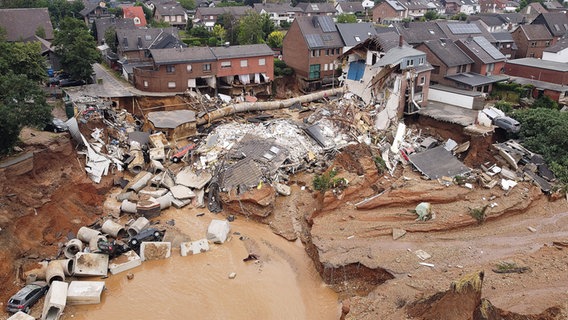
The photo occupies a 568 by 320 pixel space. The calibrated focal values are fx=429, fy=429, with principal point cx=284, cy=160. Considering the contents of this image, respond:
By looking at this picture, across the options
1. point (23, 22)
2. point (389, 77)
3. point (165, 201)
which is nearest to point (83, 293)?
point (165, 201)

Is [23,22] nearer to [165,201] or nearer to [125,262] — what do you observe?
[165,201]

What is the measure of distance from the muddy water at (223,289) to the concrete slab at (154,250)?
29cm

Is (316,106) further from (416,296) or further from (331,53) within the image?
(416,296)

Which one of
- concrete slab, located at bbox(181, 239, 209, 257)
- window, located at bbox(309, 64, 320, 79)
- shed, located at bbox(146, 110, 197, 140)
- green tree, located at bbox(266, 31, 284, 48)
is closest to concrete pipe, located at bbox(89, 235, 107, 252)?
concrete slab, located at bbox(181, 239, 209, 257)

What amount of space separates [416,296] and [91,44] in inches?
1510

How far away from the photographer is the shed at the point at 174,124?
114 feet

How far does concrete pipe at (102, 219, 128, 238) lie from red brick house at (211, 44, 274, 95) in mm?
23568

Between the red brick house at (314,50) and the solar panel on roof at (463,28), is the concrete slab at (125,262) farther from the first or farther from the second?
the solar panel on roof at (463,28)

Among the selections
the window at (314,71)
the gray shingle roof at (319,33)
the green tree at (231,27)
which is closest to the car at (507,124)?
the window at (314,71)

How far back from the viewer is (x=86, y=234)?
23516 millimetres

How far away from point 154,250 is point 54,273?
4.74 m

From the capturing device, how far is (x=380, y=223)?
24.4 metres

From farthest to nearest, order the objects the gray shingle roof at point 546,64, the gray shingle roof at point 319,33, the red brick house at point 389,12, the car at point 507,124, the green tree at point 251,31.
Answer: the red brick house at point 389,12
the green tree at point 251,31
the gray shingle roof at point 319,33
the gray shingle roof at point 546,64
the car at point 507,124

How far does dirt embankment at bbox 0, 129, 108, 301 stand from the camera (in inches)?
840
